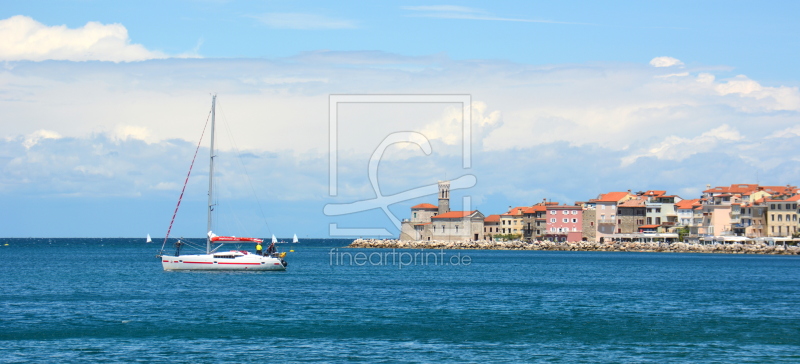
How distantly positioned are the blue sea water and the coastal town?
70799 mm

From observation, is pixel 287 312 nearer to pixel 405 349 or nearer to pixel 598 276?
pixel 405 349

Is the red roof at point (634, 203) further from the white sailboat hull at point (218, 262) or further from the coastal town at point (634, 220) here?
the white sailboat hull at point (218, 262)

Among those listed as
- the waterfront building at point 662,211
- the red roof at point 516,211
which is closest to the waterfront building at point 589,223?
the waterfront building at point 662,211

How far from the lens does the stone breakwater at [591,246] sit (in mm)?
114875

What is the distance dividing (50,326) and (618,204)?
4589 inches

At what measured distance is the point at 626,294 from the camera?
4447cm

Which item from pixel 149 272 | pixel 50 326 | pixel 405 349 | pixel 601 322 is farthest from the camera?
pixel 149 272

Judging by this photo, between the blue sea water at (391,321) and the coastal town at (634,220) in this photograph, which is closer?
the blue sea water at (391,321)

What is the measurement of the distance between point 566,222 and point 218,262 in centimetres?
9165

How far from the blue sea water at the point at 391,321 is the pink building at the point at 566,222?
85357 mm

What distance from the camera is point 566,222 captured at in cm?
13950

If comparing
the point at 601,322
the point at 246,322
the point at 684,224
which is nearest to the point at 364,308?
the point at 246,322

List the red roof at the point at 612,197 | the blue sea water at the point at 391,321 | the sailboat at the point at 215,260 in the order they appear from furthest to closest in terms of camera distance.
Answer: the red roof at the point at 612,197 < the sailboat at the point at 215,260 < the blue sea water at the point at 391,321

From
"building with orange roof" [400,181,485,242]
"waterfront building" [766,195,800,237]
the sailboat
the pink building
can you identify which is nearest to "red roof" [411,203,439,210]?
"building with orange roof" [400,181,485,242]
